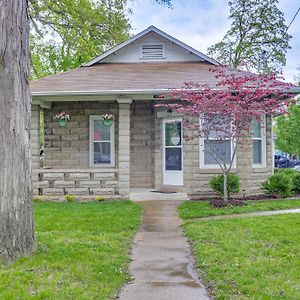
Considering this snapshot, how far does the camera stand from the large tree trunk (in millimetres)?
5664

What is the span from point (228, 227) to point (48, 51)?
77.7 feet

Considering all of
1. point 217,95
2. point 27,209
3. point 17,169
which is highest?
point 217,95

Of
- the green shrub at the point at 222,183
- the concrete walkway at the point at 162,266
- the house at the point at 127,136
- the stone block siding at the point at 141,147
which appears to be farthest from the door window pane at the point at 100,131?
the concrete walkway at the point at 162,266

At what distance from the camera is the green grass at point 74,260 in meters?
4.59

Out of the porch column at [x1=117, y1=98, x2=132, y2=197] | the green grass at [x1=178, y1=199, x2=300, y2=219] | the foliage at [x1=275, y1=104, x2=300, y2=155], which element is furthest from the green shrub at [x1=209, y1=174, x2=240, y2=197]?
the foliage at [x1=275, y1=104, x2=300, y2=155]

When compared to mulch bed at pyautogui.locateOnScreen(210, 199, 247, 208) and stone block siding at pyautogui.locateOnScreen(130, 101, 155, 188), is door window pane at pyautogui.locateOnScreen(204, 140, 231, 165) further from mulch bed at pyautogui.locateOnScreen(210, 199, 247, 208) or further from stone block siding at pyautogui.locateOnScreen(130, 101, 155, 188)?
stone block siding at pyautogui.locateOnScreen(130, 101, 155, 188)

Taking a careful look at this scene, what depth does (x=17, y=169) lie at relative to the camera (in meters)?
5.81

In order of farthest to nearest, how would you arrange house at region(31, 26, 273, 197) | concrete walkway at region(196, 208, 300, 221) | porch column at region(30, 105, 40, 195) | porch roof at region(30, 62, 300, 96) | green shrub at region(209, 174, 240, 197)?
porch column at region(30, 105, 40, 195)
house at region(31, 26, 273, 197)
porch roof at region(30, 62, 300, 96)
green shrub at region(209, 174, 240, 197)
concrete walkway at region(196, 208, 300, 221)

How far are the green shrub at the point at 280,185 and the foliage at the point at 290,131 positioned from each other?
1395 centimetres

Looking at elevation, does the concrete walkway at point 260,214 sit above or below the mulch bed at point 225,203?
below

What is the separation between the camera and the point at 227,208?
1057 cm

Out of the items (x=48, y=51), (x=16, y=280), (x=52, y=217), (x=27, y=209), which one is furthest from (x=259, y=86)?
(x=48, y=51)

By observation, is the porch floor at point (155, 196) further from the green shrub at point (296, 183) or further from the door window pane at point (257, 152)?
the green shrub at point (296, 183)

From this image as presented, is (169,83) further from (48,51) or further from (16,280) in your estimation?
(48,51)
